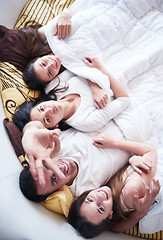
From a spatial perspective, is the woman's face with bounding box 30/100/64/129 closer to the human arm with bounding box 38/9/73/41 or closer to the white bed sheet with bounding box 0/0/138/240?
the white bed sheet with bounding box 0/0/138/240

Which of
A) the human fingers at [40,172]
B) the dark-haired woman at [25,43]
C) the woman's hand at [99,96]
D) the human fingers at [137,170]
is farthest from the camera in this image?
the dark-haired woman at [25,43]

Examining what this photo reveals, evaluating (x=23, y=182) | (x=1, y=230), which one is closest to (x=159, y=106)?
(x=23, y=182)

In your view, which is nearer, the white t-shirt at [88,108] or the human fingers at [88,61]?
the white t-shirt at [88,108]

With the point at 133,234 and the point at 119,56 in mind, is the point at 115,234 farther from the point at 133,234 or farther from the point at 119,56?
the point at 119,56

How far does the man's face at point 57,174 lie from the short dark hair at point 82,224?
109mm

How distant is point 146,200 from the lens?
0.94m

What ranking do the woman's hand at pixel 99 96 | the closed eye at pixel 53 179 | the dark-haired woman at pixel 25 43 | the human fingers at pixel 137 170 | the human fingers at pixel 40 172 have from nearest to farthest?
the human fingers at pixel 40 172 → the closed eye at pixel 53 179 → the human fingers at pixel 137 170 → the woman's hand at pixel 99 96 → the dark-haired woman at pixel 25 43

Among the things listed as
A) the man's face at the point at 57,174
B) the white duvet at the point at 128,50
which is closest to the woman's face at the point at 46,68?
the white duvet at the point at 128,50

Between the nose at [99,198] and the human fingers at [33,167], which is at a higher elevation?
the human fingers at [33,167]

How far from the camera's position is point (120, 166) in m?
1.13

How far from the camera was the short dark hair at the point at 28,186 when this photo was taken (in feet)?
2.81

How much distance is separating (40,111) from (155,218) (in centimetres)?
67

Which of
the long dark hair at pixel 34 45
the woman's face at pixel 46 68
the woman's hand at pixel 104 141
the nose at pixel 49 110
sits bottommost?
the woman's hand at pixel 104 141

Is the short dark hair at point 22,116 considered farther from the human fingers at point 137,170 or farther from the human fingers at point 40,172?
the human fingers at point 137,170
